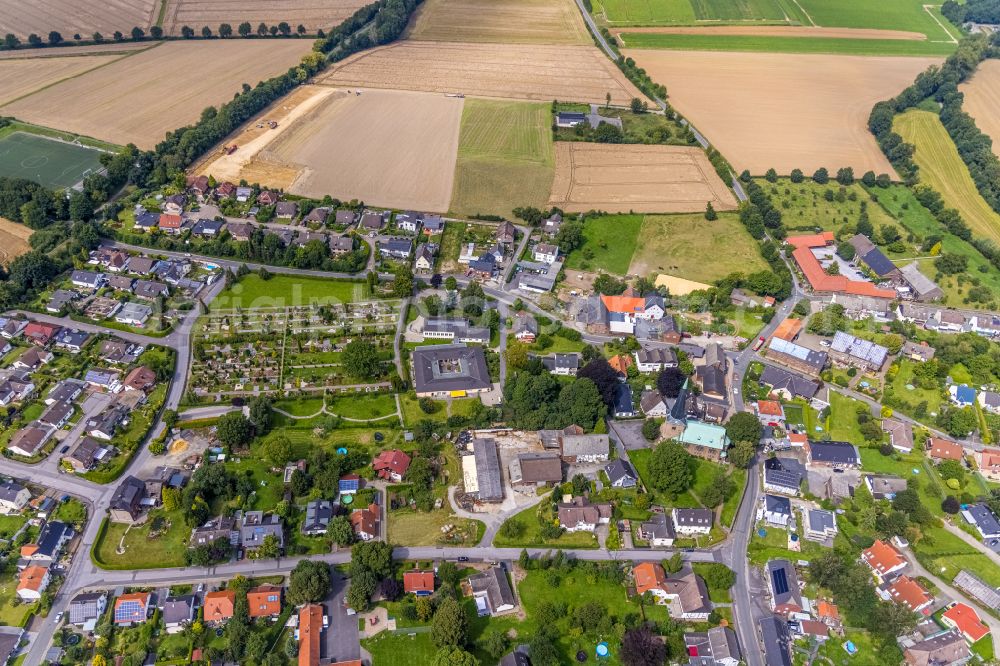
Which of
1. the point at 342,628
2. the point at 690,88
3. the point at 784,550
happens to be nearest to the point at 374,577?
the point at 342,628

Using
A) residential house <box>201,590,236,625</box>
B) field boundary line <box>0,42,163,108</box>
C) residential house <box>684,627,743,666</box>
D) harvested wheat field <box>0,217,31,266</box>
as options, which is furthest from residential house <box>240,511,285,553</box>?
field boundary line <box>0,42,163,108</box>

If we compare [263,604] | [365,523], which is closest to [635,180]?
[365,523]

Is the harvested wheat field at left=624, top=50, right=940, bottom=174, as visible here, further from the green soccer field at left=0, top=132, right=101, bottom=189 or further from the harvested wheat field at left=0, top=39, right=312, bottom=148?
the green soccer field at left=0, top=132, right=101, bottom=189

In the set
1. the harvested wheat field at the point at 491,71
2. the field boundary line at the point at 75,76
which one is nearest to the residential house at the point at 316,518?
the harvested wheat field at the point at 491,71

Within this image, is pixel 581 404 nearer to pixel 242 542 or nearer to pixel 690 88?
pixel 242 542

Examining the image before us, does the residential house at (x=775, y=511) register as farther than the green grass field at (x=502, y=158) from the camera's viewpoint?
No

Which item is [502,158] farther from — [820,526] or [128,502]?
[128,502]

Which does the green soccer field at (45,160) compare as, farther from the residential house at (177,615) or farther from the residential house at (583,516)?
the residential house at (583,516)
